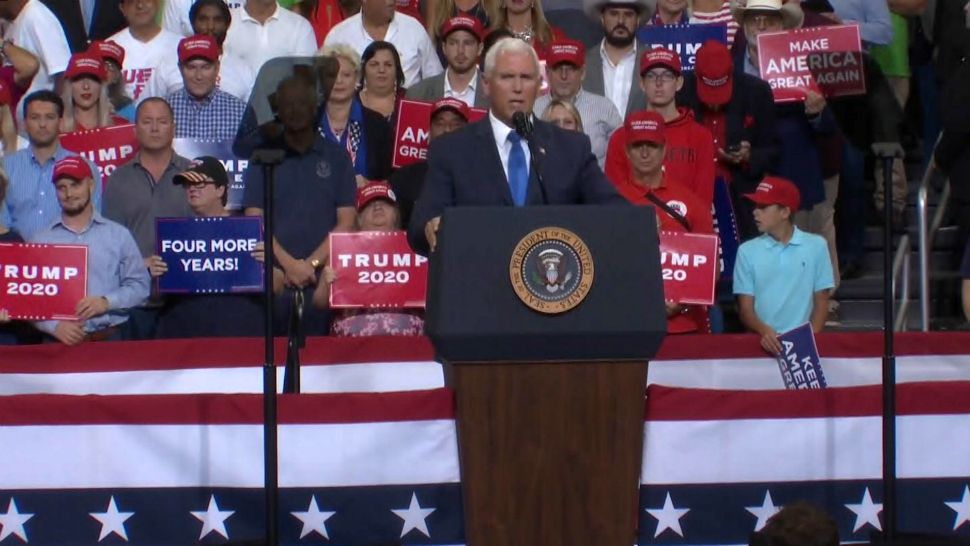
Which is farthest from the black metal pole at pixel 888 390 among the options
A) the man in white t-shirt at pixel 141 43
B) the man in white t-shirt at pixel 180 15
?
the man in white t-shirt at pixel 180 15

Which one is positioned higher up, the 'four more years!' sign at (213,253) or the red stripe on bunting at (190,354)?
the 'four more years!' sign at (213,253)

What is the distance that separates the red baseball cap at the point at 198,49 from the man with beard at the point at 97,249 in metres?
1.57

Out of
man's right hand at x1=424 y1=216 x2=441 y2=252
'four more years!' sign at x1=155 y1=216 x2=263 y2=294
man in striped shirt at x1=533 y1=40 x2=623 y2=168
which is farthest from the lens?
man in striped shirt at x1=533 y1=40 x2=623 y2=168

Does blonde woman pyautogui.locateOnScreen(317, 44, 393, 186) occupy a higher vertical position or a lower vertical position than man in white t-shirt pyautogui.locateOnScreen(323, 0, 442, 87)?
lower

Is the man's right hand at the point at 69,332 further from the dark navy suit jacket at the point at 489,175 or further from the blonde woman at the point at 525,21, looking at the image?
the blonde woman at the point at 525,21

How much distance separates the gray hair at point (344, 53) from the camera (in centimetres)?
1132

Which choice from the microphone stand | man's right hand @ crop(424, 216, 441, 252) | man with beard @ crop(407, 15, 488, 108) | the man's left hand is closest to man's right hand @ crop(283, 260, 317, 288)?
the man's left hand

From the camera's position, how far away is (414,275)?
32.6ft

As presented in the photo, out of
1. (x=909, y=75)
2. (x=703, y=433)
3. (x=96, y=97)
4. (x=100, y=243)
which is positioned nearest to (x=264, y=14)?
(x=96, y=97)

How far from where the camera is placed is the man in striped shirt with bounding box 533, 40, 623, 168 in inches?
440

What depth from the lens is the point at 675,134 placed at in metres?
10.8

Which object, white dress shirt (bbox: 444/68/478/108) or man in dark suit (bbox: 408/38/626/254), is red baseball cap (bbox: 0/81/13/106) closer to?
white dress shirt (bbox: 444/68/478/108)

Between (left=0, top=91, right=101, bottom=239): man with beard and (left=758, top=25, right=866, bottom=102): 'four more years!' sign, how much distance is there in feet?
13.4

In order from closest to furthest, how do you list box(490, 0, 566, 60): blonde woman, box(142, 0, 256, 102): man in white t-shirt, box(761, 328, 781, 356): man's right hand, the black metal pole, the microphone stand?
the microphone stand
the black metal pole
box(761, 328, 781, 356): man's right hand
box(142, 0, 256, 102): man in white t-shirt
box(490, 0, 566, 60): blonde woman
